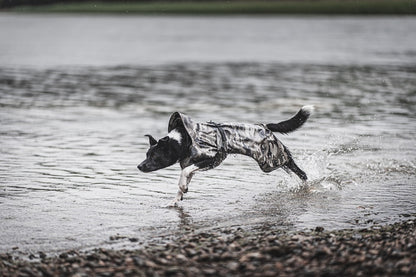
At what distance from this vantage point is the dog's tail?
12.7 m

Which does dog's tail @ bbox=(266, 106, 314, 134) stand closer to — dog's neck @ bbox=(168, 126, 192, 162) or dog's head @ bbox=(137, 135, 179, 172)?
dog's neck @ bbox=(168, 126, 192, 162)

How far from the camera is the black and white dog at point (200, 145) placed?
38.1 feet

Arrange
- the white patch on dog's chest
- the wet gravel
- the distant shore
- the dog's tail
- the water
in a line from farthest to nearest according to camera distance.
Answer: the distant shore
the dog's tail
the white patch on dog's chest
the water
the wet gravel

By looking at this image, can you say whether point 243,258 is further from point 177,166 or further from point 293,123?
point 177,166

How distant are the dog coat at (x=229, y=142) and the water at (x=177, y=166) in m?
0.68

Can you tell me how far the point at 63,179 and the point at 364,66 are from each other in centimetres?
3030

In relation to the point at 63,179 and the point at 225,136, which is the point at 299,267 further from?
the point at 63,179

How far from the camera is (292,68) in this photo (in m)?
41.4

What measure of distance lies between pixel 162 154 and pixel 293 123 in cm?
229

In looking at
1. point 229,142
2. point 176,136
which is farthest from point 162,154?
point 229,142

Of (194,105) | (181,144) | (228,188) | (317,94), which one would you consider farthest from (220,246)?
(317,94)

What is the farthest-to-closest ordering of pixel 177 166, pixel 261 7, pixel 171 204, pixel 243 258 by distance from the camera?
pixel 261 7, pixel 177 166, pixel 171 204, pixel 243 258

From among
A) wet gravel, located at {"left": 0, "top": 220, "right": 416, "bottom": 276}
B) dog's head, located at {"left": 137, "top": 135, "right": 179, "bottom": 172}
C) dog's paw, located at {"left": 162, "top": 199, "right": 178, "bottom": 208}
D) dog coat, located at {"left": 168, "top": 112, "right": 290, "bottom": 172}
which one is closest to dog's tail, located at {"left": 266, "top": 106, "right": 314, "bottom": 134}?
dog coat, located at {"left": 168, "top": 112, "right": 290, "bottom": 172}

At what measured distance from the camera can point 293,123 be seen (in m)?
12.7
